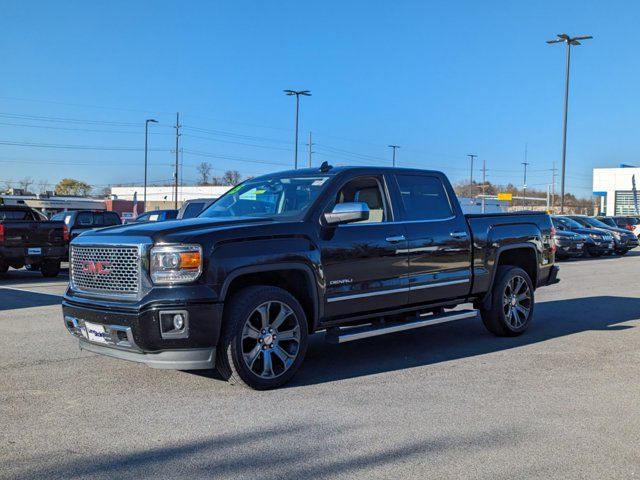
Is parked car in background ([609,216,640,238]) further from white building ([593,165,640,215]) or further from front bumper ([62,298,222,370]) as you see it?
front bumper ([62,298,222,370])

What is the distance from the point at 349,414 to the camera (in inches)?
199

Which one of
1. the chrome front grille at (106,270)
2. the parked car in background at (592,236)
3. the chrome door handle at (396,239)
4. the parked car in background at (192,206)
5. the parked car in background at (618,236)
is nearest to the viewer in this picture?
the chrome front grille at (106,270)

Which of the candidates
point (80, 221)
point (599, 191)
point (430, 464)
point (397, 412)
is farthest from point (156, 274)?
point (599, 191)

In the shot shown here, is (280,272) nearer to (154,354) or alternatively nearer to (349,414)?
(154,354)

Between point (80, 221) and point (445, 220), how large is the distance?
16.3 meters

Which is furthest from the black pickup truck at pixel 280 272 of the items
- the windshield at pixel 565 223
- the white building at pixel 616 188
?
the white building at pixel 616 188

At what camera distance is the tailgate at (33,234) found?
15.3 metres

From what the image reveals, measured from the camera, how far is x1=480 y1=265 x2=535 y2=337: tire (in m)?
8.02

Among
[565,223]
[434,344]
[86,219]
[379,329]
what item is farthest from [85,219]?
[565,223]

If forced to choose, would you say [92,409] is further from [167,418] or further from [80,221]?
[80,221]

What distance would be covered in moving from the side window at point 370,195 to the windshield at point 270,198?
0.94 feet

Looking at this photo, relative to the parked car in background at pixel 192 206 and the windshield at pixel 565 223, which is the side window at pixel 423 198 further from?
the windshield at pixel 565 223

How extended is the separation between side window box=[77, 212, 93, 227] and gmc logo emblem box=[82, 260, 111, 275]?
15.9 meters

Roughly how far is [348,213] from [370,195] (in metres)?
0.96
